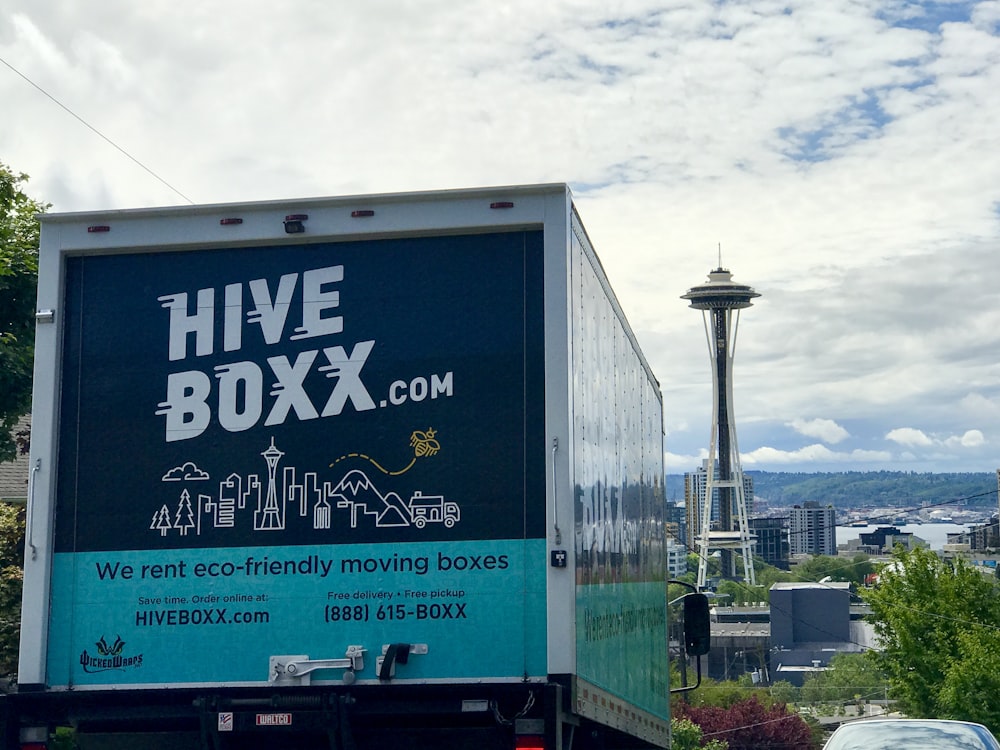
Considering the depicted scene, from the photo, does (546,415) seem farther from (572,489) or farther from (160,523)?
(160,523)

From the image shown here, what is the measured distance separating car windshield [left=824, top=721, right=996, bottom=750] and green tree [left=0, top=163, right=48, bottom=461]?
9.24 meters

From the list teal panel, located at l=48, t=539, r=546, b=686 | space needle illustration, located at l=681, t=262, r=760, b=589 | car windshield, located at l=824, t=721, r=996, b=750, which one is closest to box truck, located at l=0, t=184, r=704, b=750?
teal panel, located at l=48, t=539, r=546, b=686

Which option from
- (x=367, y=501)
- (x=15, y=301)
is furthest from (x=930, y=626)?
(x=367, y=501)

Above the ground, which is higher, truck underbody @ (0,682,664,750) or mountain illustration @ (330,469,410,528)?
mountain illustration @ (330,469,410,528)

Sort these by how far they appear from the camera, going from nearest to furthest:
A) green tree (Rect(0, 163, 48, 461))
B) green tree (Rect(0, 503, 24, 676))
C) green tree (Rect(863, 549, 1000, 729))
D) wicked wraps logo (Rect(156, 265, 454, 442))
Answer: wicked wraps logo (Rect(156, 265, 454, 442)), green tree (Rect(0, 163, 48, 461)), green tree (Rect(0, 503, 24, 676)), green tree (Rect(863, 549, 1000, 729))

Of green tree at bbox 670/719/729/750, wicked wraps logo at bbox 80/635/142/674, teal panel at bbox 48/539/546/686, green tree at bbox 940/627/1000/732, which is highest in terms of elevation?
teal panel at bbox 48/539/546/686

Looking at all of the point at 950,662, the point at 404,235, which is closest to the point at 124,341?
the point at 404,235

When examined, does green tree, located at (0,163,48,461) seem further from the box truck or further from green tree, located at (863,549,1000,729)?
green tree, located at (863,549,1000,729)

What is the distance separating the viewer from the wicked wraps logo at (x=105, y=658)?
6.57m

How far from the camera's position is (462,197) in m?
6.54

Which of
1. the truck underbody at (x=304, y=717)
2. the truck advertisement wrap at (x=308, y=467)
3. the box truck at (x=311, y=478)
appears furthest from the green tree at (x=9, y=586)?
the truck advertisement wrap at (x=308, y=467)

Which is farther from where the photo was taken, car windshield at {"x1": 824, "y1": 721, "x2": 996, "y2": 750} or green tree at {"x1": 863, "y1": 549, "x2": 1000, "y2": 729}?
green tree at {"x1": 863, "y1": 549, "x2": 1000, "y2": 729}

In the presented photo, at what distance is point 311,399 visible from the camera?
21.5ft

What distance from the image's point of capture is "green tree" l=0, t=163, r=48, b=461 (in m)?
14.3
